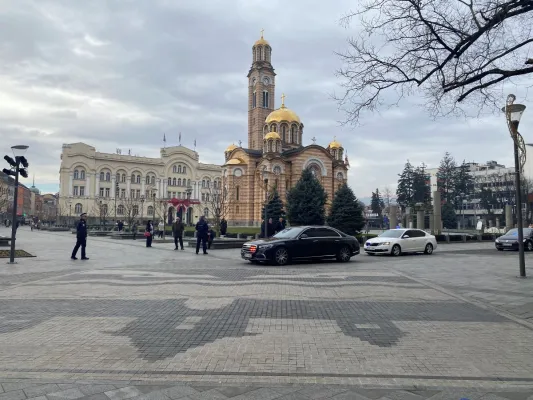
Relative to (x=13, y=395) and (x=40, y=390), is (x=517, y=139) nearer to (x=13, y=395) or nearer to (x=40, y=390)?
(x=40, y=390)

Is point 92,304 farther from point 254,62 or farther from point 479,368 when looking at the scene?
point 254,62

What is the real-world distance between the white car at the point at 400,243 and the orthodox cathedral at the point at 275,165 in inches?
1521

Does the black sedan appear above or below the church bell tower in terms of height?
below

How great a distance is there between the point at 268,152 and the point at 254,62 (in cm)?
2216

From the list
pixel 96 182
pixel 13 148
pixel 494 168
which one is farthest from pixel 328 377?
pixel 494 168

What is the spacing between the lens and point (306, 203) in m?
42.4

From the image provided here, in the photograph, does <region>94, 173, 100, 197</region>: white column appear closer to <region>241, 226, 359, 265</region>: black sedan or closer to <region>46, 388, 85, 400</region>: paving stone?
<region>241, 226, 359, 265</region>: black sedan

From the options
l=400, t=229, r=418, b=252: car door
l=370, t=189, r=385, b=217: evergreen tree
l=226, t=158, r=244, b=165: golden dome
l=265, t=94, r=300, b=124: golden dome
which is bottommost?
l=400, t=229, r=418, b=252: car door

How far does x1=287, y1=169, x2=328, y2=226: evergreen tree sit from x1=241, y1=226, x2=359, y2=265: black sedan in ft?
77.2

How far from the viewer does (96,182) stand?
3482 inches

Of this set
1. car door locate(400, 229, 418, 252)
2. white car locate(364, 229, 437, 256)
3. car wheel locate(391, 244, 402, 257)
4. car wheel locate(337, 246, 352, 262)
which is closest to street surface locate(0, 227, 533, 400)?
car wheel locate(337, 246, 352, 262)

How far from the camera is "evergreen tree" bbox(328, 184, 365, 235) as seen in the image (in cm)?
3569

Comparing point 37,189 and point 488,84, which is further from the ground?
point 37,189

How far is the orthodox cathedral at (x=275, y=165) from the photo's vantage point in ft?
209
